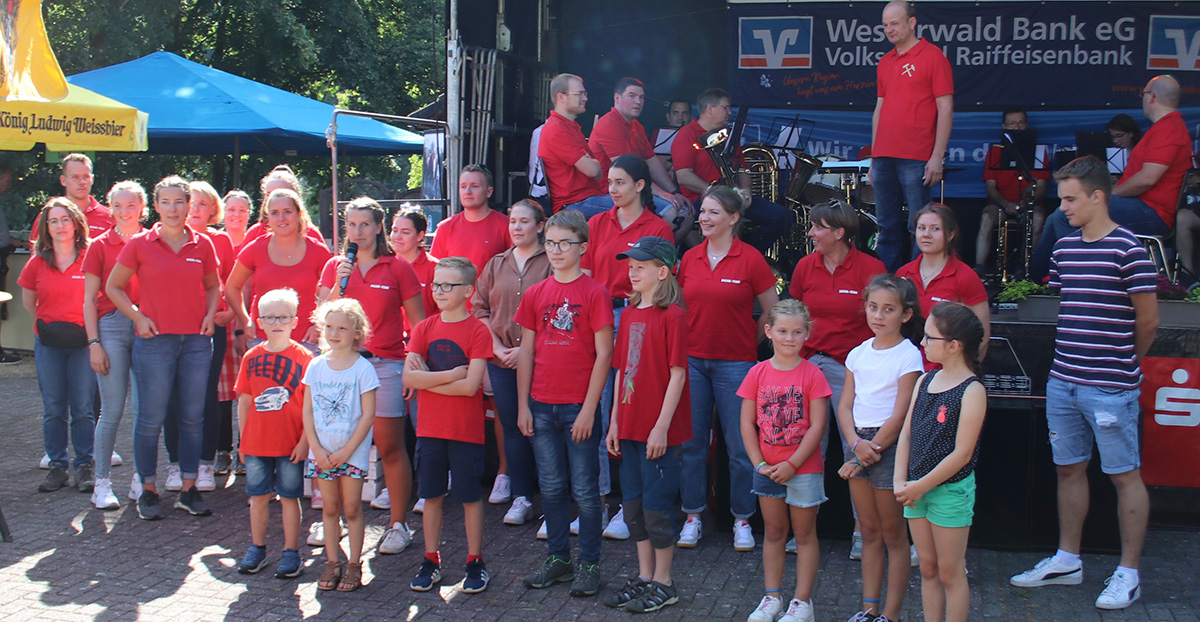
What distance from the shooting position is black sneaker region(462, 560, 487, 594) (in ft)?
15.8

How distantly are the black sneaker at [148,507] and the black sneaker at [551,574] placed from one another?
8.27ft

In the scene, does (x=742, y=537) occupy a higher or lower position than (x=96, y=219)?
lower

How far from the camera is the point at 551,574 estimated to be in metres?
4.86

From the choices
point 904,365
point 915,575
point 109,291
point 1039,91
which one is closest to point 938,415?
point 904,365

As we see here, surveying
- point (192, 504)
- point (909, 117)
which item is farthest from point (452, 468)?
point (909, 117)

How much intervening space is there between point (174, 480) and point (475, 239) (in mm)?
2537

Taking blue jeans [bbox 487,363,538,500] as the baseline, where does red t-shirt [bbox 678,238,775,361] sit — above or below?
above

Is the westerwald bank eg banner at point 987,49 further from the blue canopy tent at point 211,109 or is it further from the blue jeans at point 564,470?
the blue jeans at point 564,470

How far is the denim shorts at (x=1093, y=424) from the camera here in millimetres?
4664

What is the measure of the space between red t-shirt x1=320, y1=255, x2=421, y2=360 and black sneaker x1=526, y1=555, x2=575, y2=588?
1442 mm

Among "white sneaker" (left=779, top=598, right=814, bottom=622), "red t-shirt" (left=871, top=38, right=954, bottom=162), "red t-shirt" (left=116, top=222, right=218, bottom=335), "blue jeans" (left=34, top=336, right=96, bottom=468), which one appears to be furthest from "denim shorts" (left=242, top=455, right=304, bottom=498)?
"red t-shirt" (left=871, top=38, right=954, bottom=162)

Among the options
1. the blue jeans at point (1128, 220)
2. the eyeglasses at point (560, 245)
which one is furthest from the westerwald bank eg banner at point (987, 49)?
the eyeglasses at point (560, 245)

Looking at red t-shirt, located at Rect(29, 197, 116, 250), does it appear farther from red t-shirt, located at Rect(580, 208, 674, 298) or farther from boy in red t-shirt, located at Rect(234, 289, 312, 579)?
red t-shirt, located at Rect(580, 208, 674, 298)

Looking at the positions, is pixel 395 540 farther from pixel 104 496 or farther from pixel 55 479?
pixel 55 479
